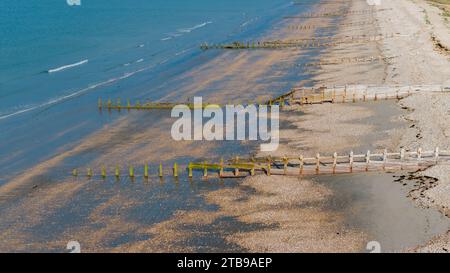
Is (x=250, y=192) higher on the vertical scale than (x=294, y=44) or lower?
lower

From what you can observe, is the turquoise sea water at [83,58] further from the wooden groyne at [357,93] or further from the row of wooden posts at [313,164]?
the wooden groyne at [357,93]

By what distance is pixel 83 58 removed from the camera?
83.8 m

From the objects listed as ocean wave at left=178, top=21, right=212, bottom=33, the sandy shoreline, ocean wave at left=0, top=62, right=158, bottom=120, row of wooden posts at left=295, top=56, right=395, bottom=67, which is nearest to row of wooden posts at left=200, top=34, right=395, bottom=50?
the sandy shoreline

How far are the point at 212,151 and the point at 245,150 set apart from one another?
7.93ft

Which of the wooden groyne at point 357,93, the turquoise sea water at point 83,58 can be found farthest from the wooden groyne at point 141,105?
the wooden groyne at point 357,93

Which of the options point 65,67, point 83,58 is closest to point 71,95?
point 65,67

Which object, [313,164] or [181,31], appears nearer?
[313,164]

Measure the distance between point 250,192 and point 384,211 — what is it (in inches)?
305

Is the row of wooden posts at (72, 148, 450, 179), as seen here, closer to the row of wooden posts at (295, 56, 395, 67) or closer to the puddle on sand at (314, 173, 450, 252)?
the puddle on sand at (314, 173, 450, 252)

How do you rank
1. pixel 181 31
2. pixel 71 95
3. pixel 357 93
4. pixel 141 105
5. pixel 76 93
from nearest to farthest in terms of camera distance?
1. pixel 357 93
2. pixel 141 105
3. pixel 71 95
4. pixel 76 93
5. pixel 181 31

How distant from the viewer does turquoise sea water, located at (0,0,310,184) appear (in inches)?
1882

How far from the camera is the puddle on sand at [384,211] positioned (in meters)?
25.5

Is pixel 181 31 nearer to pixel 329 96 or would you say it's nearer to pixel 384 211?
pixel 329 96

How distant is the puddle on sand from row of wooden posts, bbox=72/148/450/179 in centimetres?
70
